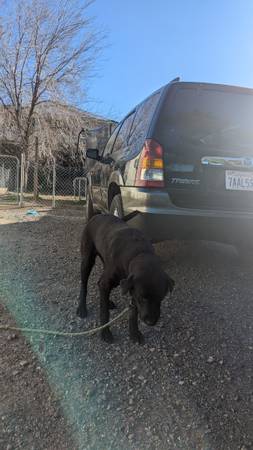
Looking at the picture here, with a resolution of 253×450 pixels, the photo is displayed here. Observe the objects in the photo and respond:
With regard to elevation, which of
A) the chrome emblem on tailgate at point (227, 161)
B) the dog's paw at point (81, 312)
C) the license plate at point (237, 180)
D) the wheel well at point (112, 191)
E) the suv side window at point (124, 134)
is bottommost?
the dog's paw at point (81, 312)

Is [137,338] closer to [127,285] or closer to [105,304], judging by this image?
[105,304]

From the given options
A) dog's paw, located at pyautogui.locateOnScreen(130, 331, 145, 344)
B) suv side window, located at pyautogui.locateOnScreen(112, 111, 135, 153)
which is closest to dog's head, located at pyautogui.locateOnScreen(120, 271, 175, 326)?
dog's paw, located at pyautogui.locateOnScreen(130, 331, 145, 344)

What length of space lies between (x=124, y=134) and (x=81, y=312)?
2673 millimetres

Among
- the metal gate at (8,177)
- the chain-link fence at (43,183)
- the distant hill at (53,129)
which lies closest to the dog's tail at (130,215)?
the chain-link fence at (43,183)

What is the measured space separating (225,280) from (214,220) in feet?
2.72

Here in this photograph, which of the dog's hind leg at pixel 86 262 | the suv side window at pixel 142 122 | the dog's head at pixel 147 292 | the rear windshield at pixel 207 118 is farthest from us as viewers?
the suv side window at pixel 142 122

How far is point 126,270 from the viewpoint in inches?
113

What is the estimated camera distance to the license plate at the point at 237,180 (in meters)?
3.84

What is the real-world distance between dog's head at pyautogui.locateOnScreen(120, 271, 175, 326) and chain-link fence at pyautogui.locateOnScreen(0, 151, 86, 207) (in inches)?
432

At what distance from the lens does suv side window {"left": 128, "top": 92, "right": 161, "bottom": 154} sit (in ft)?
13.4

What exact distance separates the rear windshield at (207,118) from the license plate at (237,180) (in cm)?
25

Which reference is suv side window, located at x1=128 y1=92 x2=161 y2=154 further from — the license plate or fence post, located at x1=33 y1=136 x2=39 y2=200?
fence post, located at x1=33 y1=136 x2=39 y2=200

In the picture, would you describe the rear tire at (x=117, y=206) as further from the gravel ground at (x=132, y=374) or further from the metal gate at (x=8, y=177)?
the metal gate at (x=8, y=177)

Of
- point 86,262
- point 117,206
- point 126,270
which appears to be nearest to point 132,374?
point 126,270
